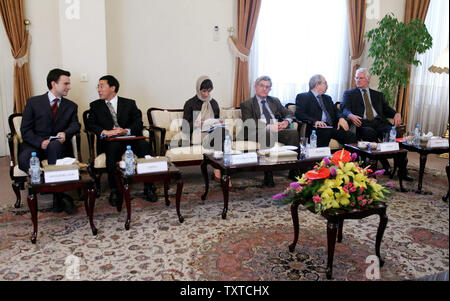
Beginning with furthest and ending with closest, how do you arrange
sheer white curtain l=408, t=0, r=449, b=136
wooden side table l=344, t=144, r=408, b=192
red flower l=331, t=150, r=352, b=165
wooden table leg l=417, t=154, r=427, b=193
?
1. sheer white curtain l=408, t=0, r=449, b=136
2. wooden table leg l=417, t=154, r=427, b=193
3. wooden side table l=344, t=144, r=408, b=192
4. red flower l=331, t=150, r=352, b=165

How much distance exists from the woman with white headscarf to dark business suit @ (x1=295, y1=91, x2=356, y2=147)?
1.30m

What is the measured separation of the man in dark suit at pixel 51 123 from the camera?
3.79 metres

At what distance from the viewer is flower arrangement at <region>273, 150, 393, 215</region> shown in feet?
7.44

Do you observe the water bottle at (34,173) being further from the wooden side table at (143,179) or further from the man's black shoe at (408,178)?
the man's black shoe at (408,178)

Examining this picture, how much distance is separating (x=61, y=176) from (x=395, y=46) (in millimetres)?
5552

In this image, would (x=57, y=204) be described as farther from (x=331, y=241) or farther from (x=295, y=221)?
(x=331, y=241)

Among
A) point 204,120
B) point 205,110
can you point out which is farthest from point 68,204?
point 205,110

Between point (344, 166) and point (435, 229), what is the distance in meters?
1.53

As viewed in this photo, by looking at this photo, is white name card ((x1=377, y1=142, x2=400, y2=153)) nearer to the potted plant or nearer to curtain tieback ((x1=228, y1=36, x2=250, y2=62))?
the potted plant

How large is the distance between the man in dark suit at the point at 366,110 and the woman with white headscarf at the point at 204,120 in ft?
6.47

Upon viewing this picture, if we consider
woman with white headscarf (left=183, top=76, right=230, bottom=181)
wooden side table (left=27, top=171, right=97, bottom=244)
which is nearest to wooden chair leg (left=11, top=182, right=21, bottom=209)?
wooden side table (left=27, top=171, right=97, bottom=244)
